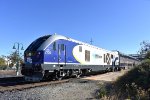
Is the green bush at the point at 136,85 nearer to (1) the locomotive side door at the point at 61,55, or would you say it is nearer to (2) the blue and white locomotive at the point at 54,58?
(2) the blue and white locomotive at the point at 54,58

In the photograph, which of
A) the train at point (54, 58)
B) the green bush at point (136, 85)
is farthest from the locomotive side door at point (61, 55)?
the green bush at point (136, 85)

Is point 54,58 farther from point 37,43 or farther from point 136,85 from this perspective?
point 136,85

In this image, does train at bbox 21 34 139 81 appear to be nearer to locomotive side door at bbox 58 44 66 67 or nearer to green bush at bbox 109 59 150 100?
locomotive side door at bbox 58 44 66 67

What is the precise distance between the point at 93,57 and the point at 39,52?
11.0 m

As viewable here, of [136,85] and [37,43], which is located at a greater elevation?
[37,43]

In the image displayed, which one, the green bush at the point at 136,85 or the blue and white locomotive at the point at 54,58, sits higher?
the blue and white locomotive at the point at 54,58

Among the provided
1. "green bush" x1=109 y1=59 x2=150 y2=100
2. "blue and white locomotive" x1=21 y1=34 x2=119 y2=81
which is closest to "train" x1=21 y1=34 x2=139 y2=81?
"blue and white locomotive" x1=21 y1=34 x2=119 y2=81

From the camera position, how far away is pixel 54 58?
20.3m

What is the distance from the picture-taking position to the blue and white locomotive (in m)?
19.2

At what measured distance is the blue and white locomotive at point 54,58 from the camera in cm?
1919

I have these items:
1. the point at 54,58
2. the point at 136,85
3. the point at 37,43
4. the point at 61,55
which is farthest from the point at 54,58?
the point at 136,85

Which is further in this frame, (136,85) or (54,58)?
(54,58)

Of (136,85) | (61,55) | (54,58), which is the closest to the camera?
(136,85)

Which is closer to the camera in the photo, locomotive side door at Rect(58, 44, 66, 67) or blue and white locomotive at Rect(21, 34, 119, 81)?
blue and white locomotive at Rect(21, 34, 119, 81)
